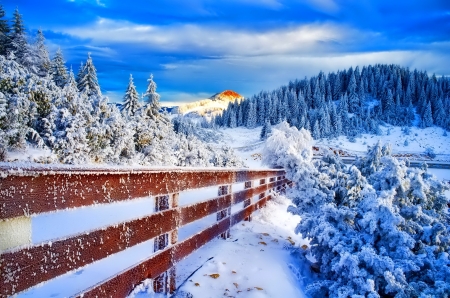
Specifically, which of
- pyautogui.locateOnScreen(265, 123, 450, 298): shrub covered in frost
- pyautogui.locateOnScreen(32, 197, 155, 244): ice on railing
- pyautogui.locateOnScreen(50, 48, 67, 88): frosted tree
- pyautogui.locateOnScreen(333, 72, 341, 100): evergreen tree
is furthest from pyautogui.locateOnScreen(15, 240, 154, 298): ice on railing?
pyautogui.locateOnScreen(333, 72, 341, 100): evergreen tree

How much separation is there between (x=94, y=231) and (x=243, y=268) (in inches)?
99.4

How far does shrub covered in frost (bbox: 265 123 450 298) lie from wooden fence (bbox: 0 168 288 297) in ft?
6.58

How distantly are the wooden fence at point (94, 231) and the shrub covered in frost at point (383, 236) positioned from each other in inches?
78.9

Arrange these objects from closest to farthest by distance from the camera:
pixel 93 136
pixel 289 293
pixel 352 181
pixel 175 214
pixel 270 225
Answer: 1. pixel 175 214
2. pixel 289 293
3. pixel 352 181
4. pixel 270 225
5. pixel 93 136

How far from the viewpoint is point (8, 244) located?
1322mm

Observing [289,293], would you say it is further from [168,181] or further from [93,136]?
[93,136]

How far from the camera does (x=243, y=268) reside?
155 inches

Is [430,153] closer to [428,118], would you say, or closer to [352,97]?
[428,118]

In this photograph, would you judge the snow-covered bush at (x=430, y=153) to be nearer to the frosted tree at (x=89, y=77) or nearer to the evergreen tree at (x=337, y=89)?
the evergreen tree at (x=337, y=89)

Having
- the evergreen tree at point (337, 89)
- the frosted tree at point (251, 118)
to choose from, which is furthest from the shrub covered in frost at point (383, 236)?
the evergreen tree at point (337, 89)

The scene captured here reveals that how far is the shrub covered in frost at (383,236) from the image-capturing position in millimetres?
3740

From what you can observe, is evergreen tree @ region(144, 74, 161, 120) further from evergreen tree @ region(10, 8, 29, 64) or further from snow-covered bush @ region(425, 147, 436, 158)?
snow-covered bush @ region(425, 147, 436, 158)

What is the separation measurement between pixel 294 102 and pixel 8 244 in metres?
103

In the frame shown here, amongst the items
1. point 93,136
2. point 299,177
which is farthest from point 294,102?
point 299,177
